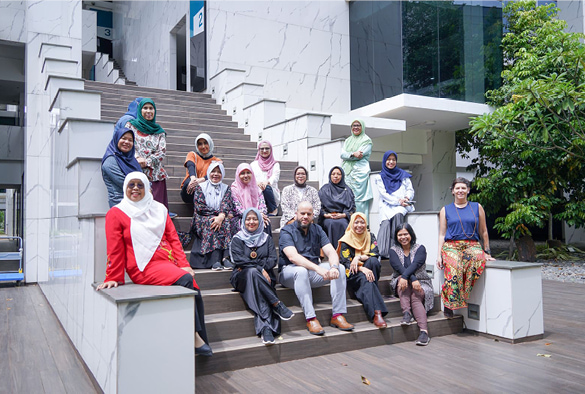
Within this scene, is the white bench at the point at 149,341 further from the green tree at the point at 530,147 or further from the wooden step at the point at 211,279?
the green tree at the point at 530,147

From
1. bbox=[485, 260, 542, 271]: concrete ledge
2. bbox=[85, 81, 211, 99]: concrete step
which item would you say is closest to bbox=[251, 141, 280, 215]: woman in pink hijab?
bbox=[485, 260, 542, 271]: concrete ledge

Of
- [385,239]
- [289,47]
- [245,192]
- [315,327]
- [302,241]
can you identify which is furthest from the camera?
[289,47]

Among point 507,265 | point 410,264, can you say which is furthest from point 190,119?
point 507,265

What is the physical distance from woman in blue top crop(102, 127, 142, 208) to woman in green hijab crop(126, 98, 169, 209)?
70 cm

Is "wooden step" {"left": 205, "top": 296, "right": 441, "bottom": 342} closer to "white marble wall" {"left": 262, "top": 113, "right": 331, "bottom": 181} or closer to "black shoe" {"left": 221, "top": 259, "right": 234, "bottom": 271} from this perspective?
"black shoe" {"left": 221, "top": 259, "right": 234, "bottom": 271}

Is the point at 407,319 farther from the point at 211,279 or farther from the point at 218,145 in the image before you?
the point at 218,145

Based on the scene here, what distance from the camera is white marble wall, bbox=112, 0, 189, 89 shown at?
13656 mm

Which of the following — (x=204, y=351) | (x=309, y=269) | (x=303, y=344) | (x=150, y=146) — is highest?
(x=150, y=146)

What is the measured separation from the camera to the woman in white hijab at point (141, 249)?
342 cm

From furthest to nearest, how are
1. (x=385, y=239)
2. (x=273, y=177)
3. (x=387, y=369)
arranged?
(x=273, y=177)
(x=385, y=239)
(x=387, y=369)

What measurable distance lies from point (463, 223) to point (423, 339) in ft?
3.93

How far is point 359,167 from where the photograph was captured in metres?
6.32

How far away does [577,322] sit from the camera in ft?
16.5

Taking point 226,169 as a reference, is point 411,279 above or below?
below
